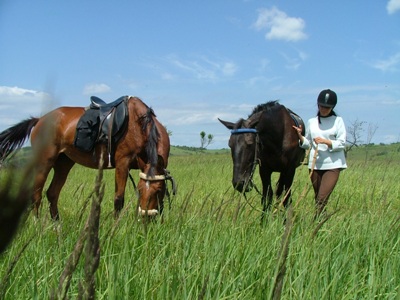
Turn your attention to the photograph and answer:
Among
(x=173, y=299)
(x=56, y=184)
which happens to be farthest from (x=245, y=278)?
(x=56, y=184)

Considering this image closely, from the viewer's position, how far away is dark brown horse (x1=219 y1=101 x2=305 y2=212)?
225 inches

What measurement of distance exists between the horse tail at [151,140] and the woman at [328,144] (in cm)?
196

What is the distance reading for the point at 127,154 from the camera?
19.5ft

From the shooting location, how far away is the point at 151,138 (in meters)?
5.46

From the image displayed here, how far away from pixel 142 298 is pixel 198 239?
2.54 feet

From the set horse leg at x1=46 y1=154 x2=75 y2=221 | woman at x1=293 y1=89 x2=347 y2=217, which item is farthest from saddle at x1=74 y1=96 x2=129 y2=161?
woman at x1=293 y1=89 x2=347 y2=217

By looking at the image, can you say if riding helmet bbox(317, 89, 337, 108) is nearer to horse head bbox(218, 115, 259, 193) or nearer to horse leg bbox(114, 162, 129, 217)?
horse head bbox(218, 115, 259, 193)

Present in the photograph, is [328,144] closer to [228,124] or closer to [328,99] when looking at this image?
[328,99]

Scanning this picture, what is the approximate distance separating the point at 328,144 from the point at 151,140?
2.28 meters

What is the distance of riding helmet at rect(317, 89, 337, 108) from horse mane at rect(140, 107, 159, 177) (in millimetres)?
2194

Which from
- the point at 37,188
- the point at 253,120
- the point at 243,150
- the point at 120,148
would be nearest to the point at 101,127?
the point at 120,148

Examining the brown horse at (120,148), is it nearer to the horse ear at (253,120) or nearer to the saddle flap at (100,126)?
the saddle flap at (100,126)

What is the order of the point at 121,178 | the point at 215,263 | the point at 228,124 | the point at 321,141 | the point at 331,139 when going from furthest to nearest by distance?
the point at 228,124
the point at 121,178
the point at 331,139
the point at 321,141
the point at 215,263

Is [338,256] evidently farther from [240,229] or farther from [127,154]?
[127,154]
